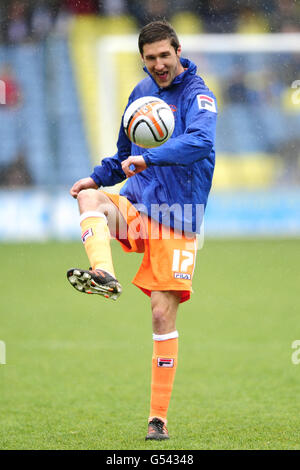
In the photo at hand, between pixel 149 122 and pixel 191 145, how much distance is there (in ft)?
0.90

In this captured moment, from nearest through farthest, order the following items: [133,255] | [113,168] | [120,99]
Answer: [113,168]
[133,255]
[120,99]

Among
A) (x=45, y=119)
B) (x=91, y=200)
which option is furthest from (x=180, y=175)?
(x=45, y=119)

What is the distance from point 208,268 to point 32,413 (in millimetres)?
8281

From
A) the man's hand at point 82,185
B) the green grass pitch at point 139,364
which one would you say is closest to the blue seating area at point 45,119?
the green grass pitch at point 139,364

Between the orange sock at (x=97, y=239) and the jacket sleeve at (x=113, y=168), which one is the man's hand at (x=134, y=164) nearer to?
the orange sock at (x=97, y=239)

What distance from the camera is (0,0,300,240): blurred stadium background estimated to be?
655 inches

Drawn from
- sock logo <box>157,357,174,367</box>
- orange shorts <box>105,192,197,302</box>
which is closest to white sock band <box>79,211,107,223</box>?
orange shorts <box>105,192,197,302</box>

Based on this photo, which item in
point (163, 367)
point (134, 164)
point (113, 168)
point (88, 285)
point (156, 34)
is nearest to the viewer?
point (88, 285)

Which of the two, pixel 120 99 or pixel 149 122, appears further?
pixel 120 99

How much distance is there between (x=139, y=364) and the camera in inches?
278

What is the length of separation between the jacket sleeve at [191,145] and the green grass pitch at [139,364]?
155 cm

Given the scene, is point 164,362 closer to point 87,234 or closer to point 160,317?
point 160,317

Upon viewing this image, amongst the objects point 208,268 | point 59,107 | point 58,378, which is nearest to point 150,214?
point 58,378
